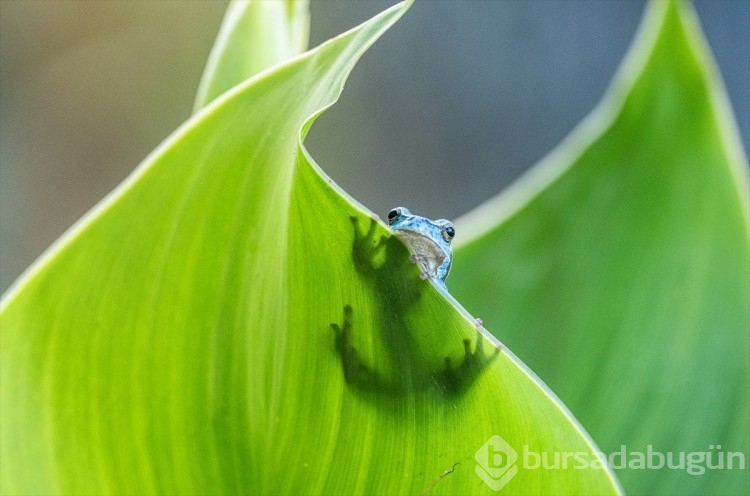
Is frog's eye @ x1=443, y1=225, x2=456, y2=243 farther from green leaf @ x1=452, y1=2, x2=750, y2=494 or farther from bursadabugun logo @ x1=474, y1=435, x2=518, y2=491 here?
bursadabugun logo @ x1=474, y1=435, x2=518, y2=491

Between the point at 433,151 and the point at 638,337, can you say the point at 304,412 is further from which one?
the point at 433,151

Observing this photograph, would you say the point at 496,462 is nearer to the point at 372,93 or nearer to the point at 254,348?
the point at 254,348

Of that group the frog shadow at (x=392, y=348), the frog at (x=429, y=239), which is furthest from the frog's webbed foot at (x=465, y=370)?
the frog at (x=429, y=239)

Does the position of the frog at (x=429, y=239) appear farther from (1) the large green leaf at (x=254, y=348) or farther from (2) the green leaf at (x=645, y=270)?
(1) the large green leaf at (x=254, y=348)

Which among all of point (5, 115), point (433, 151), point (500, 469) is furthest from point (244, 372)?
point (5, 115)

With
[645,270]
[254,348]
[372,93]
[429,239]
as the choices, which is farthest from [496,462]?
[372,93]

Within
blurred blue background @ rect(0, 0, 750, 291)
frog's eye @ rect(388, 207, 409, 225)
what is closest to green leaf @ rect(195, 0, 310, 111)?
frog's eye @ rect(388, 207, 409, 225)

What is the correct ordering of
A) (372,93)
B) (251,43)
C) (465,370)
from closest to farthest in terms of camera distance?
(465,370), (251,43), (372,93)
